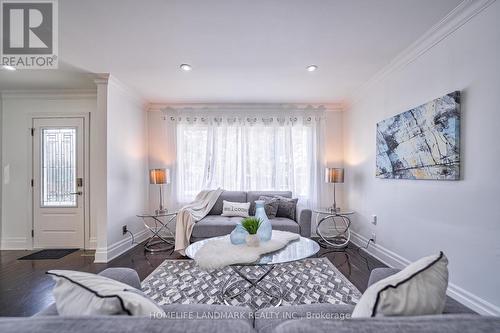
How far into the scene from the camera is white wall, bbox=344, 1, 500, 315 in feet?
5.81

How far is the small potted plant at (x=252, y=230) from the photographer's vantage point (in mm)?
2186

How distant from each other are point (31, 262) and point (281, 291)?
3.51 metres

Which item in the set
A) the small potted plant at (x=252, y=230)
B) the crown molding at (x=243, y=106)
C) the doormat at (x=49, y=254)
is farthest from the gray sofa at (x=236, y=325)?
the crown molding at (x=243, y=106)

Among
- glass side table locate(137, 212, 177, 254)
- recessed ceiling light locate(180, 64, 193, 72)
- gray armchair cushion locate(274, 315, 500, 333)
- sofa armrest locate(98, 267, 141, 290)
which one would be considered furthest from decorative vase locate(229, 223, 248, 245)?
recessed ceiling light locate(180, 64, 193, 72)

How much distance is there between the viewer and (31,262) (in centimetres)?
323

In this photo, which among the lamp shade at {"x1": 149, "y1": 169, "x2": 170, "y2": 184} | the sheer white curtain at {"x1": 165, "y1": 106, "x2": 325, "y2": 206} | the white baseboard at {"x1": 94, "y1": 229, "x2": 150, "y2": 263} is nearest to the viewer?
the white baseboard at {"x1": 94, "y1": 229, "x2": 150, "y2": 263}

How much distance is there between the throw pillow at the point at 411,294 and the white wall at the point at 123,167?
3.47 metres

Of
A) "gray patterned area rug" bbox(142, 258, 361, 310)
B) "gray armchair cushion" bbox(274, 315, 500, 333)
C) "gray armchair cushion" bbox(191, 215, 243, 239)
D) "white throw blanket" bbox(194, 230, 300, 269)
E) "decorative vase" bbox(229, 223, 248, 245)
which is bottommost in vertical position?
"gray patterned area rug" bbox(142, 258, 361, 310)

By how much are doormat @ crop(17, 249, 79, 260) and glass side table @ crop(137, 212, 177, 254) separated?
115cm

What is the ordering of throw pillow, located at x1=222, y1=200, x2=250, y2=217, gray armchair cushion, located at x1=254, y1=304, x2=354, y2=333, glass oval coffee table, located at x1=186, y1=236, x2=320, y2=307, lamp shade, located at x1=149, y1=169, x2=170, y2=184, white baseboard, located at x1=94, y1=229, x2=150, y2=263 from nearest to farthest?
1. gray armchair cushion, located at x1=254, y1=304, x2=354, y2=333
2. glass oval coffee table, located at x1=186, y1=236, x2=320, y2=307
3. white baseboard, located at x1=94, y1=229, x2=150, y2=263
4. throw pillow, located at x1=222, y1=200, x2=250, y2=217
5. lamp shade, located at x1=149, y1=169, x2=170, y2=184

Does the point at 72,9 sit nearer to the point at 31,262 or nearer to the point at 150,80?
the point at 150,80

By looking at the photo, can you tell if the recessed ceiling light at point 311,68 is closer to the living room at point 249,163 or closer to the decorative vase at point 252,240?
the living room at point 249,163

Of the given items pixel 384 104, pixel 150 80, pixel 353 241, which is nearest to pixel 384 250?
pixel 353 241

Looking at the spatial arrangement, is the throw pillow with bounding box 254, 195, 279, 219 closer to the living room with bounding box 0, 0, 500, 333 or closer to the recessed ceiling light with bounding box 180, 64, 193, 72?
the living room with bounding box 0, 0, 500, 333
